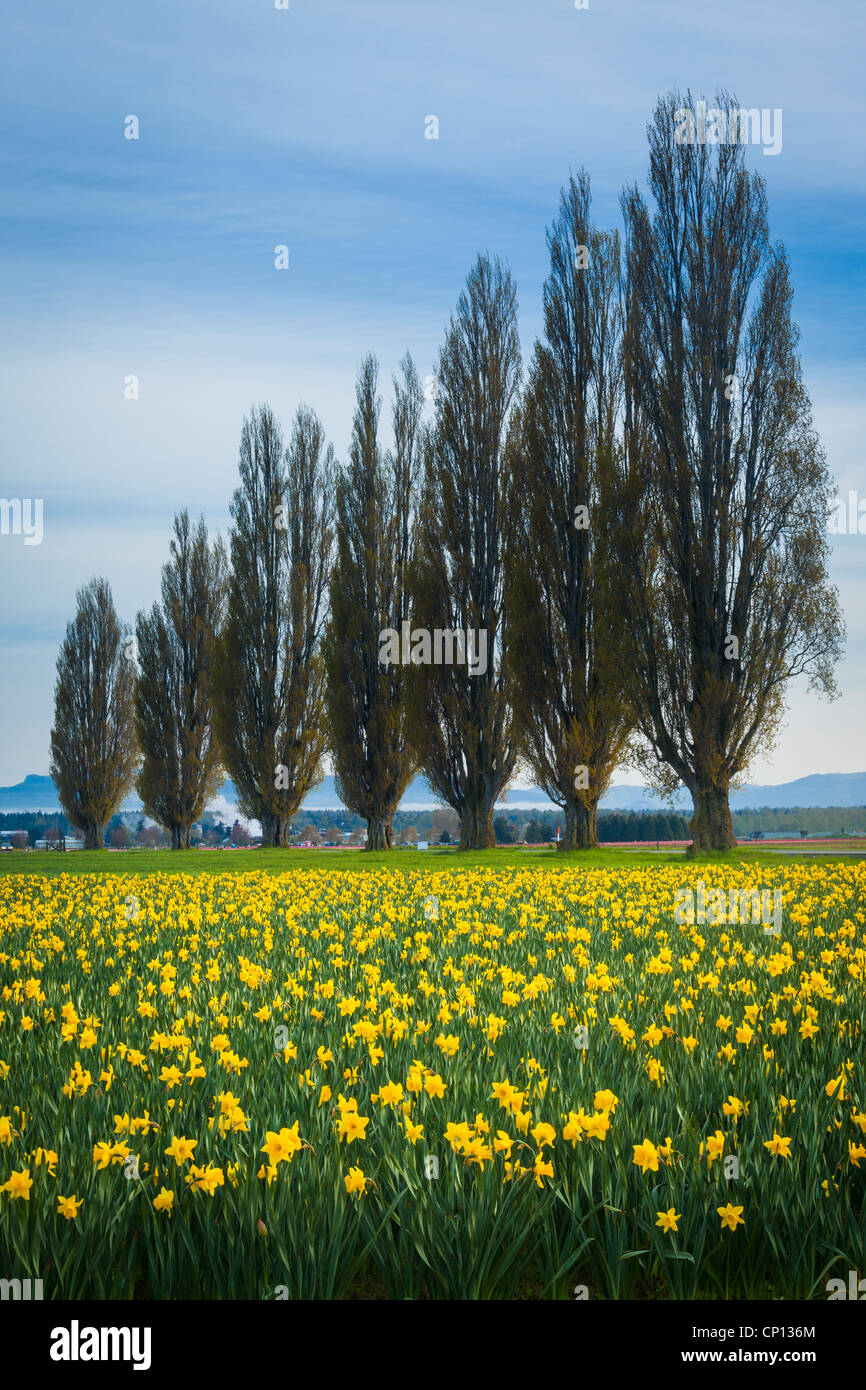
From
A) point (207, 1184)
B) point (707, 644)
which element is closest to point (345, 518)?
point (707, 644)

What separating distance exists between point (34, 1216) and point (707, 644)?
22882 mm

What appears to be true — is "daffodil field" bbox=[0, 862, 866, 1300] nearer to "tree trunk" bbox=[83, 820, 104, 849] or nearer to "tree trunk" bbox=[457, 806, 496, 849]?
"tree trunk" bbox=[457, 806, 496, 849]

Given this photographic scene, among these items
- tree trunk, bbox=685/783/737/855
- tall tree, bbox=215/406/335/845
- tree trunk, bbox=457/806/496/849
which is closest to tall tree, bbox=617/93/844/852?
tree trunk, bbox=685/783/737/855

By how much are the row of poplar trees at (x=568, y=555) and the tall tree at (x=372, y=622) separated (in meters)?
0.07

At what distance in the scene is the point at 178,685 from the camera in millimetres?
44625

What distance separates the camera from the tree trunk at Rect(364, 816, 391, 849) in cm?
3359

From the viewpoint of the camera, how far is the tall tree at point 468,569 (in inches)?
1146

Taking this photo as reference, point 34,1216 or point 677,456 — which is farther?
point 677,456

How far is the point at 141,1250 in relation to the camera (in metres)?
2.83

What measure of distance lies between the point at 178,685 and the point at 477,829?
65.5 ft

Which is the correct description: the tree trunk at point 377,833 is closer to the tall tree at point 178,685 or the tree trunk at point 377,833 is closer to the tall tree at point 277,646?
the tall tree at point 277,646

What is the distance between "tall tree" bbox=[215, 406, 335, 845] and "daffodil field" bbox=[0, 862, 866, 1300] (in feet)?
103

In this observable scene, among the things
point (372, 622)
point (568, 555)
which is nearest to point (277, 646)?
point (372, 622)

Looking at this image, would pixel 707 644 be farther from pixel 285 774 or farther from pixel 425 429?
pixel 285 774
